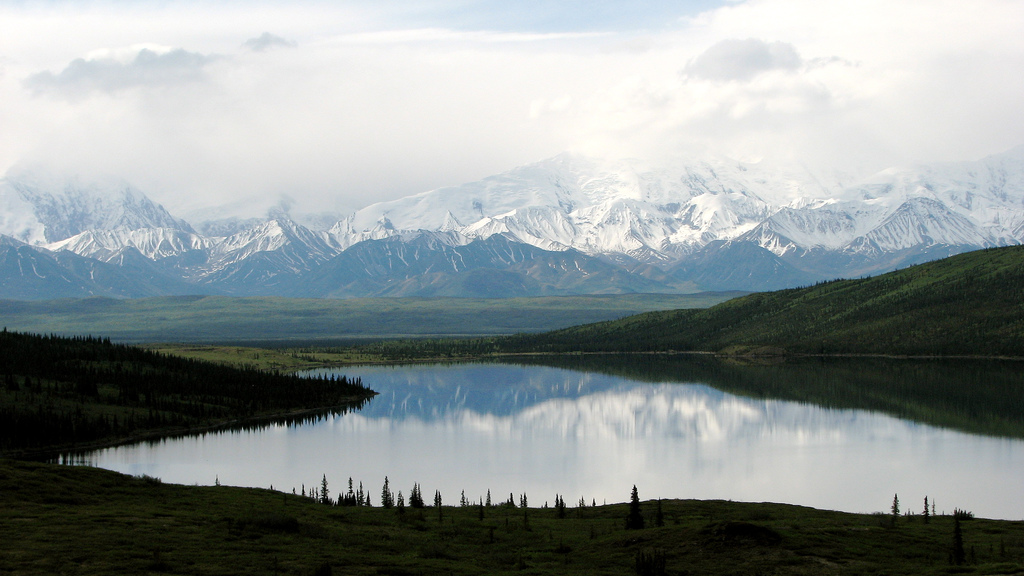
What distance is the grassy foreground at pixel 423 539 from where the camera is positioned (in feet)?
133

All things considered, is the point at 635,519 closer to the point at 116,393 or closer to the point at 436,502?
the point at 436,502

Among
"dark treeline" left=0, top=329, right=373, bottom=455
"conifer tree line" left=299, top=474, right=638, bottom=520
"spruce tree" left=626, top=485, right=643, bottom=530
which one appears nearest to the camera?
"spruce tree" left=626, top=485, right=643, bottom=530

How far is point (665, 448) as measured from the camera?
10369cm

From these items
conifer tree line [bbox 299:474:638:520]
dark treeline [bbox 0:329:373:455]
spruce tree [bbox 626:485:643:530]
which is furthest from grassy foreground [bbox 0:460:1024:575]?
dark treeline [bbox 0:329:373:455]

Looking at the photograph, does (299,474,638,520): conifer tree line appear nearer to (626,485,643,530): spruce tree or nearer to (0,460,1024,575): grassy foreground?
(626,485,643,530): spruce tree

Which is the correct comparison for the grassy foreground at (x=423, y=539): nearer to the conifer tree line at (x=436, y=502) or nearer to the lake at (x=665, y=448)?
the conifer tree line at (x=436, y=502)

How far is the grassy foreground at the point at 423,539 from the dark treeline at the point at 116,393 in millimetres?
50966

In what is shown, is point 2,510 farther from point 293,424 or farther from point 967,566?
point 293,424

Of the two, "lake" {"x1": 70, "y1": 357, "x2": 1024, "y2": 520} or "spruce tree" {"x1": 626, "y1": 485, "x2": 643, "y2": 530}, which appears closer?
"spruce tree" {"x1": 626, "y1": 485, "x2": 643, "y2": 530}

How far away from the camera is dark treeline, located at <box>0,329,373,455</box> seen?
351ft

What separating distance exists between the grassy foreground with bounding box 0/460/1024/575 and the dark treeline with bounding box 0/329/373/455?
5097 centimetres

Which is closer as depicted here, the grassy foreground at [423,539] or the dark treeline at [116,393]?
the grassy foreground at [423,539]

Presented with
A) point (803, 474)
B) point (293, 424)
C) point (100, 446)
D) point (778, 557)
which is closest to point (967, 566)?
point (778, 557)

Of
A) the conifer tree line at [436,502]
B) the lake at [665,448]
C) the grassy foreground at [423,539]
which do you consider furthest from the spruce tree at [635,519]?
the lake at [665,448]
